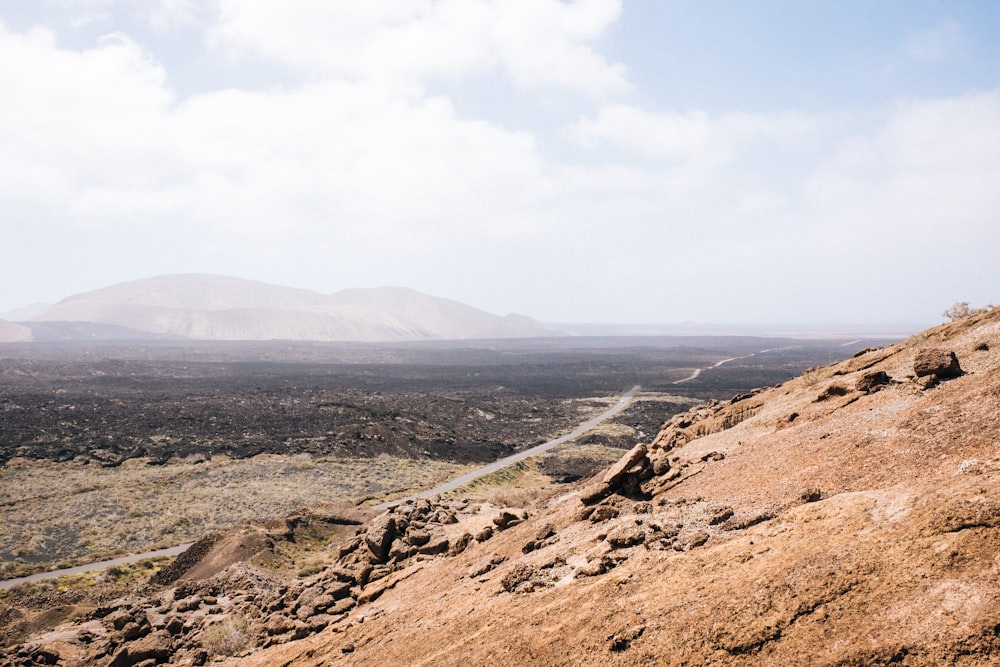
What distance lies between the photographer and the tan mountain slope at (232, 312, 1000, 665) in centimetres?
715

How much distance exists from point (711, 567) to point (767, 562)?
1.03 m

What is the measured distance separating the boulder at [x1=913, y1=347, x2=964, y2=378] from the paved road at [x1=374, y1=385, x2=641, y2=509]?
23.3 m

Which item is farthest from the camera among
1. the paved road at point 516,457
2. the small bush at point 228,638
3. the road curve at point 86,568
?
the paved road at point 516,457

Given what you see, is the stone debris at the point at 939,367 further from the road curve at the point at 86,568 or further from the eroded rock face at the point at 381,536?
the road curve at the point at 86,568

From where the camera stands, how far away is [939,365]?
14.7m

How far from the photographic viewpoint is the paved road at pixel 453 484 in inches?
1215

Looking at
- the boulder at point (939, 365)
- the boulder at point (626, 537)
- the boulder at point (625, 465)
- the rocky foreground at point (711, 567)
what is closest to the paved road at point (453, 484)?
the rocky foreground at point (711, 567)

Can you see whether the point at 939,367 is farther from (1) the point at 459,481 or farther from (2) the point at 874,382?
(1) the point at 459,481

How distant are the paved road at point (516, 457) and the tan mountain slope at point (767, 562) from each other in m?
16.1

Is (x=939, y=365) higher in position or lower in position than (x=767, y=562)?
higher

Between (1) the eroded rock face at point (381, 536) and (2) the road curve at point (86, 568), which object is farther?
→ (2) the road curve at point (86, 568)

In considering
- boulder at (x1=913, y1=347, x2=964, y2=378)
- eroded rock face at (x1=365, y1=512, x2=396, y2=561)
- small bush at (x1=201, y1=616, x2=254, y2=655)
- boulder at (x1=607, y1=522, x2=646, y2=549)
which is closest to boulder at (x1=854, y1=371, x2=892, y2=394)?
boulder at (x1=913, y1=347, x2=964, y2=378)

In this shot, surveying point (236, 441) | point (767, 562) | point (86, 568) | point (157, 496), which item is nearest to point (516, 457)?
point (236, 441)

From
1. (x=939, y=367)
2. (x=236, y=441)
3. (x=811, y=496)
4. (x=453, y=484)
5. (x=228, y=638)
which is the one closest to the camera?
(x=811, y=496)
